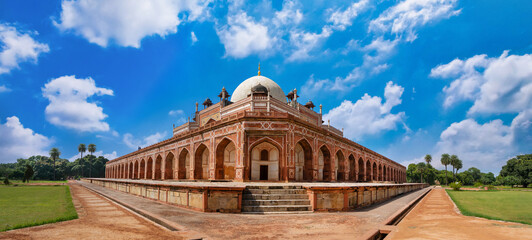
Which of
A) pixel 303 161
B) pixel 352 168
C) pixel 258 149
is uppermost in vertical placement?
pixel 258 149

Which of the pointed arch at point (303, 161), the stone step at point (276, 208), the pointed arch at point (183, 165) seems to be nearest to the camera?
the stone step at point (276, 208)

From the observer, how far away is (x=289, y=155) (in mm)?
19734

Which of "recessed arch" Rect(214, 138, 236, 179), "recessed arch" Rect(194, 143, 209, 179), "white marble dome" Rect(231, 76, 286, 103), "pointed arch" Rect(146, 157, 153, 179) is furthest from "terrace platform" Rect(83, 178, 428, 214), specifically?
"pointed arch" Rect(146, 157, 153, 179)

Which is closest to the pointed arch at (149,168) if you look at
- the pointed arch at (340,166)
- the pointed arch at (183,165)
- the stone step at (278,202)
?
the pointed arch at (183,165)

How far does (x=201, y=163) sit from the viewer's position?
26.2 meters

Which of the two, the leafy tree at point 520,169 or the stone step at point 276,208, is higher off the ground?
the stone step at point 276,208

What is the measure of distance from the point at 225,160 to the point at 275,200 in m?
13.3

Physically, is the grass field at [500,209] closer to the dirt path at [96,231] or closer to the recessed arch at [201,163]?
the dirt path at [96,231]

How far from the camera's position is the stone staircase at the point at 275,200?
965cm

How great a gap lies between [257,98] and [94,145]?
7407cm

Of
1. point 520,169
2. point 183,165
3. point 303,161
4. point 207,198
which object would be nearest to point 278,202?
point 207,198

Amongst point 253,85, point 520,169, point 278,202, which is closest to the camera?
point 278,202

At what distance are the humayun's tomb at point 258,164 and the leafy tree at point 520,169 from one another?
27.4 meters

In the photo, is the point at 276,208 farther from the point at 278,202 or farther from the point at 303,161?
the point at 303,161
